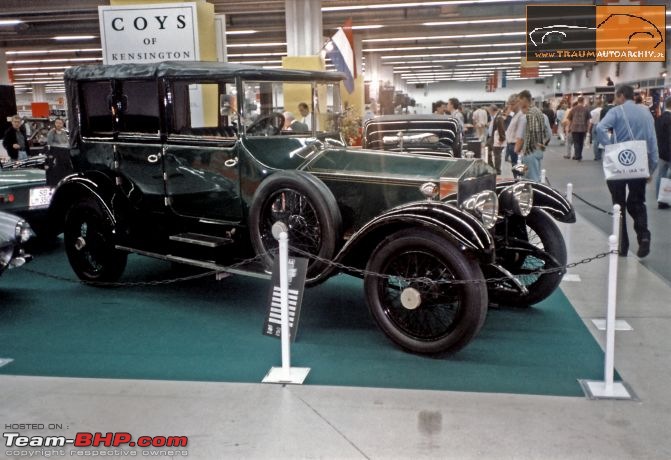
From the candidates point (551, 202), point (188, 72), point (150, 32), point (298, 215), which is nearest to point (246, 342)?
point (298, 215)

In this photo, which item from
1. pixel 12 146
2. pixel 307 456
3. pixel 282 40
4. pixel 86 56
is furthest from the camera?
pixel 86 56

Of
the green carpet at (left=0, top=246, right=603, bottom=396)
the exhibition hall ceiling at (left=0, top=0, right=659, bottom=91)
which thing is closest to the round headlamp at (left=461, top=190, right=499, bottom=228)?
the green carpet at (left=0, top=246, right=603, bottom=396)

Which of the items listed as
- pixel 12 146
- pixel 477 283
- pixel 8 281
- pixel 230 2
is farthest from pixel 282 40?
pixel 477 283

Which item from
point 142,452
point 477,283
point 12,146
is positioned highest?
point 12,146

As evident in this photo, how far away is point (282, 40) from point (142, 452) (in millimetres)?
24734

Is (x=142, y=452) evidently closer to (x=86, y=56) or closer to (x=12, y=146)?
(x=12, y=146)

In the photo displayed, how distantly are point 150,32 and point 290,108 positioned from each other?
2713mm

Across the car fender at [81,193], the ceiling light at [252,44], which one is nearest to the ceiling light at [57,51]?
the ceiling light at [252,44]

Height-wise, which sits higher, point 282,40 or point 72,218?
point 282,40

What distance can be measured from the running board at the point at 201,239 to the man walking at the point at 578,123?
567 inches

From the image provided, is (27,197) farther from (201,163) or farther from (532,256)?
(532,256)

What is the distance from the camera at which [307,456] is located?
291 centimetres

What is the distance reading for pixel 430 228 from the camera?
12.8 ft

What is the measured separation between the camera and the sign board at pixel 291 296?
409cm
